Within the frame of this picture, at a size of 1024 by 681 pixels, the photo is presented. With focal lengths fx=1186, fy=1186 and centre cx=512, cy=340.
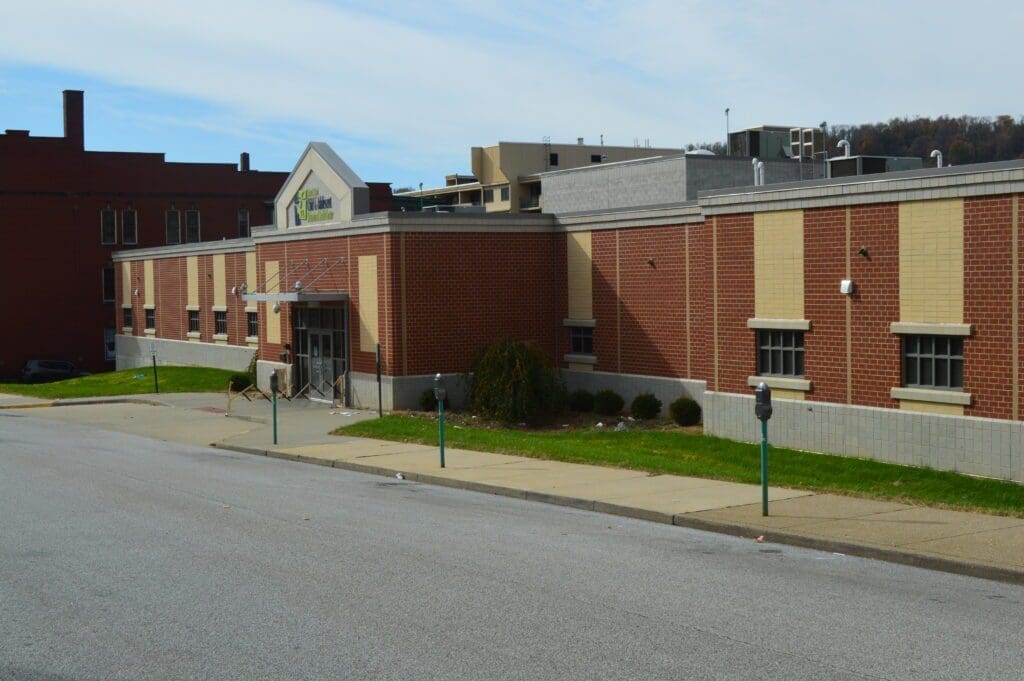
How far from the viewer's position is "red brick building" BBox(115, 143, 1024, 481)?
1872 cm

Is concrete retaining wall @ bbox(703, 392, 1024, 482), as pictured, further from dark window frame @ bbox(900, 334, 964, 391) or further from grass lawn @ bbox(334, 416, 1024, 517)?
dark window frame @ bbox(900, 334, 964, 391)

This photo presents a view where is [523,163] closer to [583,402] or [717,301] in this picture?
[583,402]

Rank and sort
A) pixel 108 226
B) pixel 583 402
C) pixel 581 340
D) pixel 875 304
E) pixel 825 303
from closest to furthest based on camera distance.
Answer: pixel 875 304 → pixel 825 303 → pixel 583 402 → pixel 581 340 → pixel 108 226

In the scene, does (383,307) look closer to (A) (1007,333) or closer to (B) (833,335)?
(B) (833,335)

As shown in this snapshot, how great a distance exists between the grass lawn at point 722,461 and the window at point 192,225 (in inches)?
1640

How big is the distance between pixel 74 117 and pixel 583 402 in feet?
147

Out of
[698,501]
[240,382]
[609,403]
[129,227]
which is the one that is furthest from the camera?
[129,227]

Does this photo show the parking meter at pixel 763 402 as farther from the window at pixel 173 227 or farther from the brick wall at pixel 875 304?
the window at pixel 173 227

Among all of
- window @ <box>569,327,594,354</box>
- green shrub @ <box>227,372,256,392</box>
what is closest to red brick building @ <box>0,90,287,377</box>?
green shrub @ <box>227,372,256,392</box>

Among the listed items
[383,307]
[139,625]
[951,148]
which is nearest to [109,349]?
[383,307]

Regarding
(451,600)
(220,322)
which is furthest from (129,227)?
(451,600)

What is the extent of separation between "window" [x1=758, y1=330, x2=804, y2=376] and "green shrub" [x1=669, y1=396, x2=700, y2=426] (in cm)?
388

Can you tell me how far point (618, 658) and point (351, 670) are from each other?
6.18 feet

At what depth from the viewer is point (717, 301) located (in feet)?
77.9
